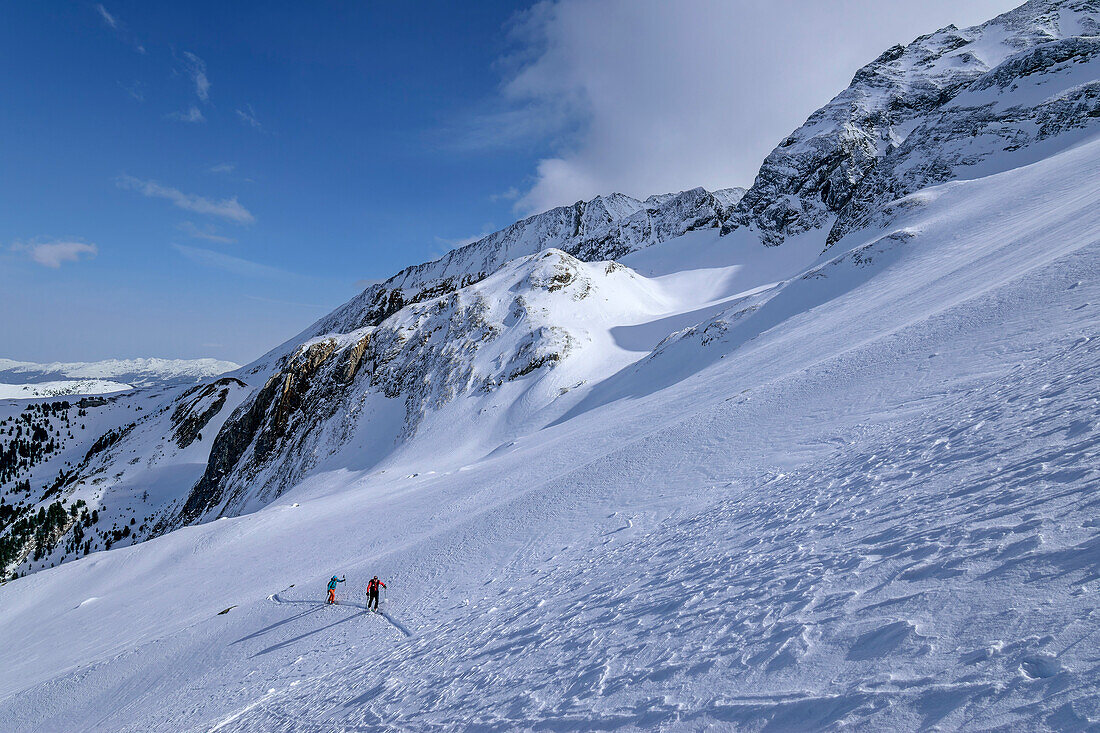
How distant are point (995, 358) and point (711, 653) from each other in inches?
466

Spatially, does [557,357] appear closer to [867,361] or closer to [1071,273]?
[867,361]

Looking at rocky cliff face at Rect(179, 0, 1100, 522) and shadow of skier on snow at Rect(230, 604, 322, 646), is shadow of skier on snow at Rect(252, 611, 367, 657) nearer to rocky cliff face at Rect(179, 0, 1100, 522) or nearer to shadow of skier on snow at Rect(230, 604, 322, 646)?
shadow of skier on snow at Rect(230, 604, 322, 646)

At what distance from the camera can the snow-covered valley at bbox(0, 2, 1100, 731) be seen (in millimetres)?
4207

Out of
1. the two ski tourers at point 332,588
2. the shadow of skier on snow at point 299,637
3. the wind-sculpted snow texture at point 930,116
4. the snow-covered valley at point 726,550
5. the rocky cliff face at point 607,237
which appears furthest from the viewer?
the rocky cliff face at point 607,237

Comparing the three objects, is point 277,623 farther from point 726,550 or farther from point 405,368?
point 405,368

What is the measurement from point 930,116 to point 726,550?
254 ft

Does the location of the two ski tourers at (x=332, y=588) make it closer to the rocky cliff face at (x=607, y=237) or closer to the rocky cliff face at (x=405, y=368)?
the rocky cliff face at (x=405, y=368)

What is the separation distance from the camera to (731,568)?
24.2 ft

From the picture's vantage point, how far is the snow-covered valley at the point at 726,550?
166 inches

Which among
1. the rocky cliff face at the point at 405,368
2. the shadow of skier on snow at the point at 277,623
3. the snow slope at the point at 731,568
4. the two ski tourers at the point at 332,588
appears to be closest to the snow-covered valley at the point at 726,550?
the snow slope at the point at 731,568

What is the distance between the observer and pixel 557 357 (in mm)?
45375

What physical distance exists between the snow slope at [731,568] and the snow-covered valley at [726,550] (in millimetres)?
50

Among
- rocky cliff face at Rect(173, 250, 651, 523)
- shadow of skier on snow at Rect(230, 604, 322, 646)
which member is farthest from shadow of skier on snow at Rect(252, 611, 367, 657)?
rocky cliff face at Rect(173, 250, 651, 523)

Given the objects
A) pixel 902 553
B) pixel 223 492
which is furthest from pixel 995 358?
pixel 223 492
